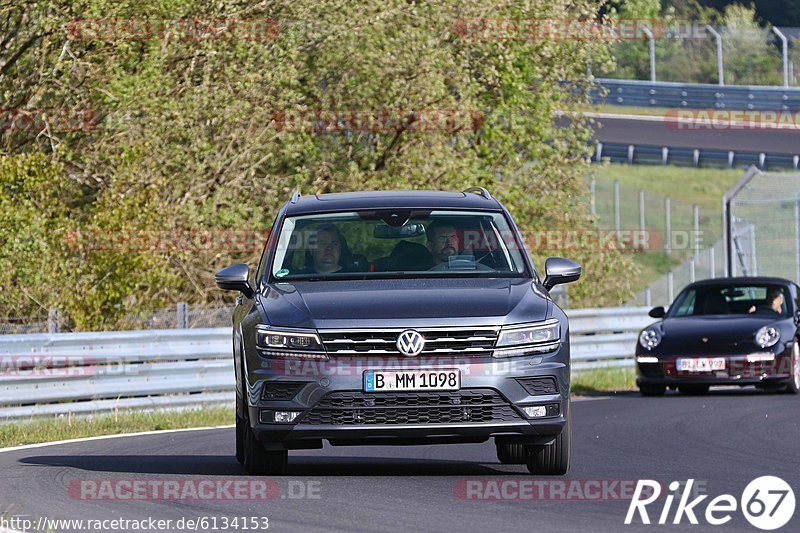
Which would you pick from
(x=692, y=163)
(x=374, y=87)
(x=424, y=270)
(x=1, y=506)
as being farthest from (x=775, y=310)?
(x=692, y=163)

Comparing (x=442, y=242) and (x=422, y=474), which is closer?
(x=422, y=474)

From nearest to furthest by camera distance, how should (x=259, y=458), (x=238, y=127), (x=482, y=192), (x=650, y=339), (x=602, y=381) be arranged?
(x=259, y=458) < (x=482, y=192) < (x=650, y=339) < (x=602, y=381) < (x=238, y=127)

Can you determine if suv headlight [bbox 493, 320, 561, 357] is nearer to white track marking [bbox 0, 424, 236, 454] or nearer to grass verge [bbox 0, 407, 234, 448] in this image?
white track marking [bbox 0, 424, 236, 454]

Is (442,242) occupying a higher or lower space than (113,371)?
higher

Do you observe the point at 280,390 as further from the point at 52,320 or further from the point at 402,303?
the point at 52,320

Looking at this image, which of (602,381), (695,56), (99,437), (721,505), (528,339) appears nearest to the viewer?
(721,505)

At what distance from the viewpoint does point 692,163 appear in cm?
5116

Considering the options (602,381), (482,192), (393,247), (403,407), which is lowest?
(602,381)

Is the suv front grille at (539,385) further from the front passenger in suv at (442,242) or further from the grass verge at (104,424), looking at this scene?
the grass verge at (104,424)

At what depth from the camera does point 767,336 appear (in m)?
18.6

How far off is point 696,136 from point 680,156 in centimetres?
293

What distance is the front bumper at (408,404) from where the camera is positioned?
9133 millimetres

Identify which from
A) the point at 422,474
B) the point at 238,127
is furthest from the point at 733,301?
the point at 422,474

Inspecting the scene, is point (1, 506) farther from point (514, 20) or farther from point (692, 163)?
point (692, 163)
